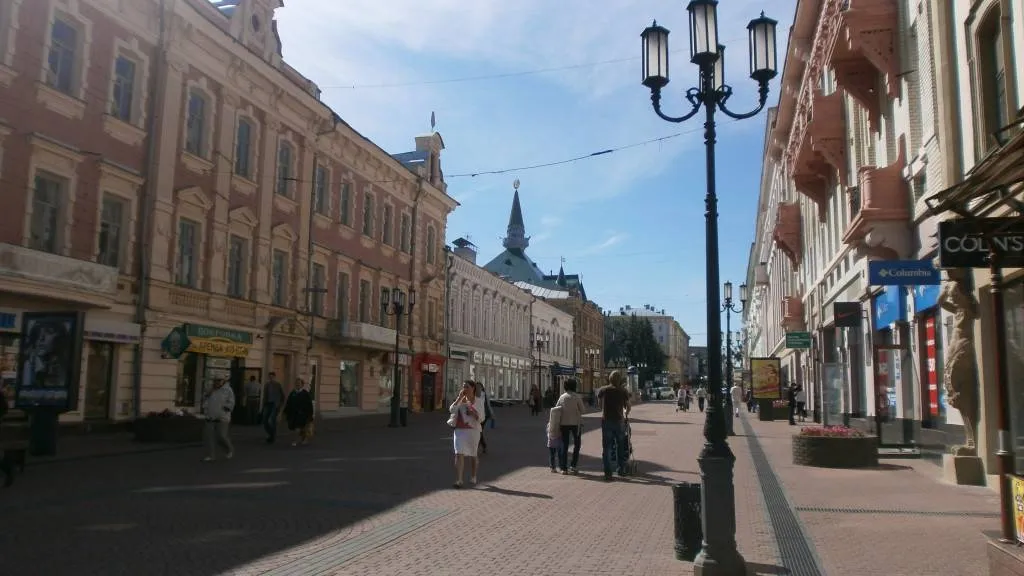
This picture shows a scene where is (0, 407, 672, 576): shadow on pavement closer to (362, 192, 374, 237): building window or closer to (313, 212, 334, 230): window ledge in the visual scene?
(313, 212, 334, 230): window ledge

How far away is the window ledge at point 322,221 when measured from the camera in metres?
30.9

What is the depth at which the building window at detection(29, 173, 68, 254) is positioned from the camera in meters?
18.7

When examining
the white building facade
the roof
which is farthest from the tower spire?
the white building facade

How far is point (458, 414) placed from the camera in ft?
41.0

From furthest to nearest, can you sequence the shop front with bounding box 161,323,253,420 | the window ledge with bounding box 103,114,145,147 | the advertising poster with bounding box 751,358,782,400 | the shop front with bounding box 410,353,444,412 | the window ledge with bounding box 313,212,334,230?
the shop front with bounding box 410,353,444,412 → the advertising poster with bounding box 751,358,782,400 → the window ledge with bounding box 313,212,334,230 → the shop front with bounding box 161,323,253,420 → the window ledge with bounding box 103,114,145,147

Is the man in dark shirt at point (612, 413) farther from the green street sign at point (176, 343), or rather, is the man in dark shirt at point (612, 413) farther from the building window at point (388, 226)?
the building window at point (388, 226)

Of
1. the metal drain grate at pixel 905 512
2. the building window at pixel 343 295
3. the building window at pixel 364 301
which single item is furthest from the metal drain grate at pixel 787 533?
the building window at pixel 364 301

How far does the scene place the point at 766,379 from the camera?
37.8 meters

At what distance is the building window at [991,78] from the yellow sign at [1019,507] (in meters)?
7.35

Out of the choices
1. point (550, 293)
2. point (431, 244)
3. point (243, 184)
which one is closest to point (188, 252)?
point (243, 184)

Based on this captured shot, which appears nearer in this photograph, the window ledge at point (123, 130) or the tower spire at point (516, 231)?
the window ledge at point (123, 130)

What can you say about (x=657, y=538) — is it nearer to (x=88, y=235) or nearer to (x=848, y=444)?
(x=848, y=444)

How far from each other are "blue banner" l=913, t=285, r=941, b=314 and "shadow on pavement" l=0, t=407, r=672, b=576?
18.6 ft

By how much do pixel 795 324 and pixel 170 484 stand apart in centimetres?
2909
